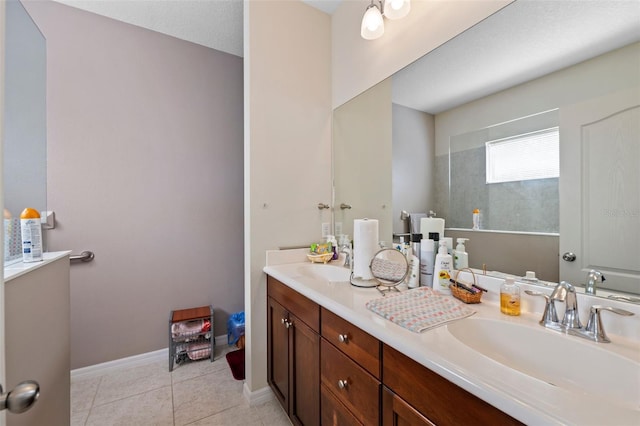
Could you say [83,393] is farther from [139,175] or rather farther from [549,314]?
[549,314]

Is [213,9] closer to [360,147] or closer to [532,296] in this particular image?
[360,147]

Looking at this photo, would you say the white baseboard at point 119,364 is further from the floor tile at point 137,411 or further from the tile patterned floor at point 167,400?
the floor tile at point 137,411

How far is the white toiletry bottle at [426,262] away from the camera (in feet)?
3.74

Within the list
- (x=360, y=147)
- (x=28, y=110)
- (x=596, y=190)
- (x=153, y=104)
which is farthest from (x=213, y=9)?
(x=596, y=190)

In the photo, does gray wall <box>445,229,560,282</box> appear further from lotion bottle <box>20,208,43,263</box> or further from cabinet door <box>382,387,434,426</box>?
lotion bottle <box>20,208,43,263</box>

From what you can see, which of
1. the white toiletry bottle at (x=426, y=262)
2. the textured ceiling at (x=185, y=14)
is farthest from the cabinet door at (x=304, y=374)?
the textured ceiling at (x=185, y=14)

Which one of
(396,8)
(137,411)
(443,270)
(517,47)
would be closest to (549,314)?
(443,270)

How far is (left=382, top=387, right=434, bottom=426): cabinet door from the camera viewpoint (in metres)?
0.67

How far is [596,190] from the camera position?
78cm

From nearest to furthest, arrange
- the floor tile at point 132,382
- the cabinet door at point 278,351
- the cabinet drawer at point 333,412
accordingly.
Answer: the cabinet drawer at point 333,412
the cabinet door at point 278,351
the floor tile at point 132,382

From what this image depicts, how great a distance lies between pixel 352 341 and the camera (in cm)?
91

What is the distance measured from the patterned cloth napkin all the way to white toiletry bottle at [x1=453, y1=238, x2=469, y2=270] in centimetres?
16

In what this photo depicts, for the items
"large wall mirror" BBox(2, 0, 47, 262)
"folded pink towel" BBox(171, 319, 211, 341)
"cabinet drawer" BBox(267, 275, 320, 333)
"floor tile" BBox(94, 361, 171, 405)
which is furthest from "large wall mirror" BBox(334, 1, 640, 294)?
A: "floor tile" BBox(94, 361, 171, 405)

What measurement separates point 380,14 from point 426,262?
1.37 meters
